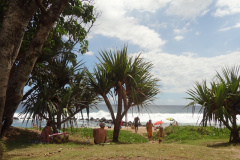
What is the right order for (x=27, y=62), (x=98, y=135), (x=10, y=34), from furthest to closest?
1. (x=98, y=135)
2. (x=27, y=62)
3. (x=10, y=34)

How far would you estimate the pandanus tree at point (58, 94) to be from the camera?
9.76 meters

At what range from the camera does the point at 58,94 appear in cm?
1068

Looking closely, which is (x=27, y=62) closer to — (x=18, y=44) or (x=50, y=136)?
(x=18, y=44)

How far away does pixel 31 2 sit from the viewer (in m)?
5.59

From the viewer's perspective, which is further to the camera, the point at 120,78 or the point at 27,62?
the point at 120,78

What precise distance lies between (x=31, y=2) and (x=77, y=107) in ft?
23.4

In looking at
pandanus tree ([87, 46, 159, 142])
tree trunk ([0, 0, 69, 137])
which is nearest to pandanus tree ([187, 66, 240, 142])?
pandanus tree ([87, 46, 159, 142])

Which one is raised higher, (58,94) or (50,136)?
(58,94)

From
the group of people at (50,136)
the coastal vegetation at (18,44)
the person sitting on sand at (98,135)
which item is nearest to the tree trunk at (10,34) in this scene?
the coastal vegetation at (18,44)

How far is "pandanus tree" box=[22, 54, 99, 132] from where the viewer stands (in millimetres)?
9758

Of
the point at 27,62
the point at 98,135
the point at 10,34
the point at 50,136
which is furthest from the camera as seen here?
the point at 98,135

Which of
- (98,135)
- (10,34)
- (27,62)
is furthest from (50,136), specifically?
(10,34)

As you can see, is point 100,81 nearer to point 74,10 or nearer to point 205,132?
point 74,10

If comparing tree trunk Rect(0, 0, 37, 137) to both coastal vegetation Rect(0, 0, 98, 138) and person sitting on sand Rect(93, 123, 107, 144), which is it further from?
person sitting on sand Rect(93, 123, 107, 144)
